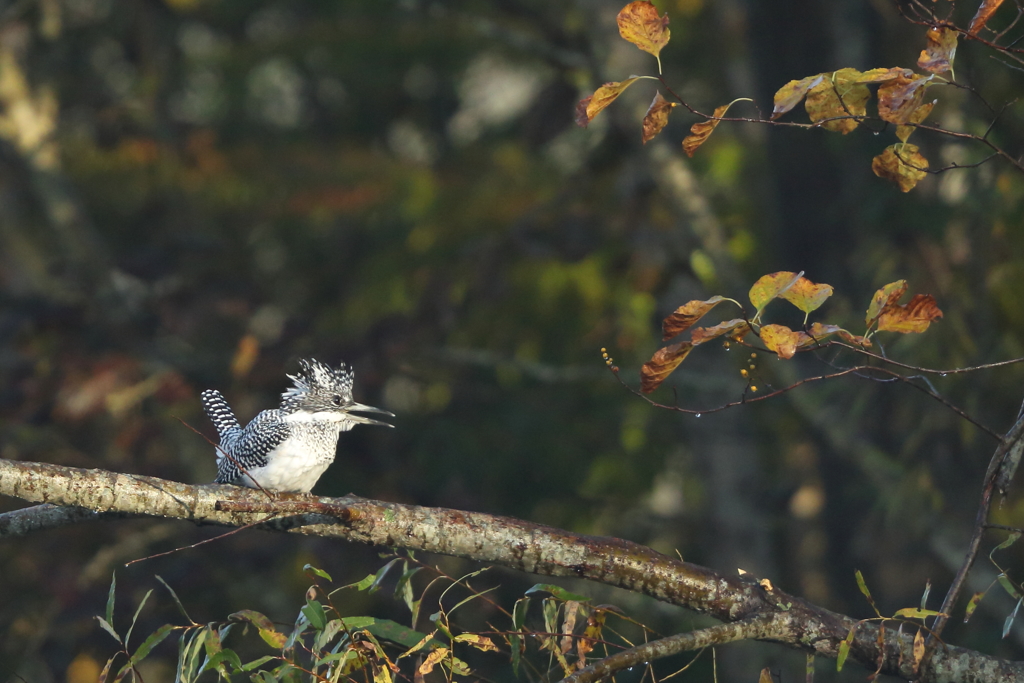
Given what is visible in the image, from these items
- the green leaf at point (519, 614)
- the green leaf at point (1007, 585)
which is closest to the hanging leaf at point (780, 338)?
the green leaf at point (1007, 585)

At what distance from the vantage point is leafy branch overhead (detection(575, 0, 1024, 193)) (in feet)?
5.45

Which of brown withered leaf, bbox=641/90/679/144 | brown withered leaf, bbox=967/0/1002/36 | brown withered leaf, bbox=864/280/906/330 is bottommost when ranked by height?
brown withered leaf, bbox=864/280/906/330

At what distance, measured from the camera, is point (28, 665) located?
3850 mm

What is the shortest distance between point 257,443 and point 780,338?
1761 mm

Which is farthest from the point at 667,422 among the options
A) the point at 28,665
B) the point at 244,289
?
the point at 28,665

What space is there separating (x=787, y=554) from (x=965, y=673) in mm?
5473

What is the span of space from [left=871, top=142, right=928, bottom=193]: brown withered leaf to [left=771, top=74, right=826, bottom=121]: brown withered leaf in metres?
0.21

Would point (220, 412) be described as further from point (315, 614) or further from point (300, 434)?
point (315, 614)

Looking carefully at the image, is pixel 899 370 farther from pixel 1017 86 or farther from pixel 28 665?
pixel 28 665

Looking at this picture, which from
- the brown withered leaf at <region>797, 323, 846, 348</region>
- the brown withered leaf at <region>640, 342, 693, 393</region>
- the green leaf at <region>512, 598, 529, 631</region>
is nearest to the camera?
the brown withered leaf at <region>797, 323, 846, 348</region>

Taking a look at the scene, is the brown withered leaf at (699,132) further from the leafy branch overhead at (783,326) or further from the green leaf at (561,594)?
the green leaf at (561,594)

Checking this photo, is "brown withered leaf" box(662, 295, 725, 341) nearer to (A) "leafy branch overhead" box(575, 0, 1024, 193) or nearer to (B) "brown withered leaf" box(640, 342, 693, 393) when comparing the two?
(B) "brown withered leaf" box(640, 342, 693, 393)

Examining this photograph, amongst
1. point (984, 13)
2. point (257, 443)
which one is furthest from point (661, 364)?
point (257, 443)

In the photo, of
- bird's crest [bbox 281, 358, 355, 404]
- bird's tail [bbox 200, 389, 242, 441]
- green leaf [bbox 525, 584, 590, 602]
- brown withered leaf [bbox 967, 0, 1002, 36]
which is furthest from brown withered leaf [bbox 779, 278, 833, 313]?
bird's tail [bbox 200, 389, 242, 441]
